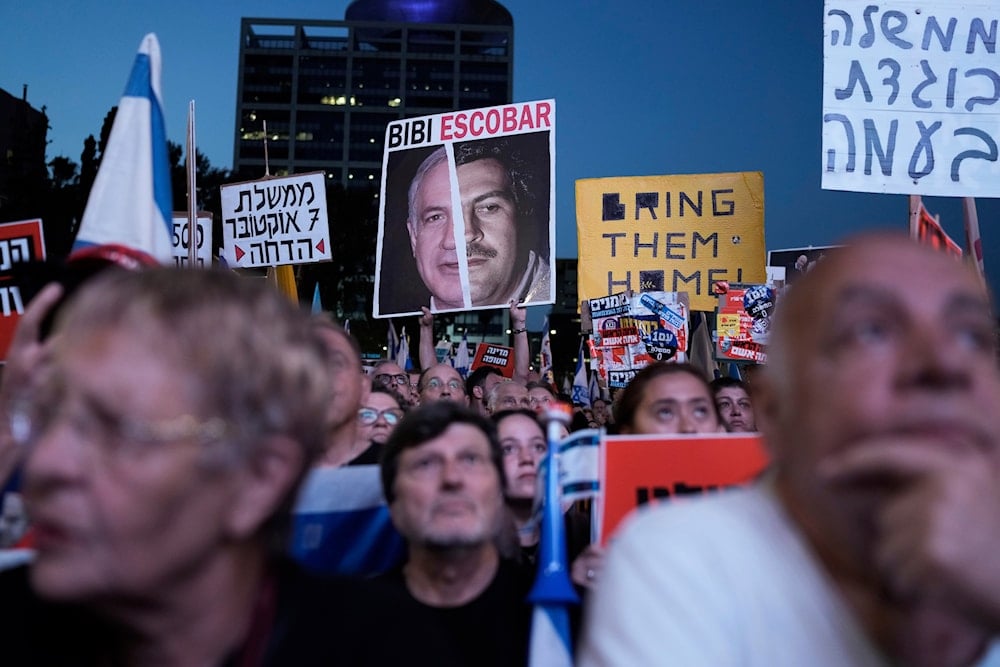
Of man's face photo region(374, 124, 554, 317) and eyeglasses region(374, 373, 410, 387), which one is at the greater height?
man's face photo region(374, 124, 554, 317)

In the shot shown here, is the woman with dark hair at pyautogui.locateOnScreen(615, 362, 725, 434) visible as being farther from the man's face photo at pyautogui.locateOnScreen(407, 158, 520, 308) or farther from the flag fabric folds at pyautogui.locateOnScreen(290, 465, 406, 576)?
the man's face photo at pyautogui.locateOnScreen(407, 158, 520, 308)

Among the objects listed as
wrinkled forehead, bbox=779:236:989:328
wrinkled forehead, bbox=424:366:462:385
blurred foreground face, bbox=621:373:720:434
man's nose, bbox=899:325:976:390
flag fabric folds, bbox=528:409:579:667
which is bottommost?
flag fabric folds, bbox=528:409:579:667

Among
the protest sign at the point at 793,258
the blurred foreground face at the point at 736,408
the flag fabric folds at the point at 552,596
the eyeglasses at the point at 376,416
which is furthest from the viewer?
the protest sign at the point at 793,258

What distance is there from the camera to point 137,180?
3.42 metres

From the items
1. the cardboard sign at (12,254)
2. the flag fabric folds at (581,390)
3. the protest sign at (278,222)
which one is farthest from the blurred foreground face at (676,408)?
the flag fabric folds at (581,390)

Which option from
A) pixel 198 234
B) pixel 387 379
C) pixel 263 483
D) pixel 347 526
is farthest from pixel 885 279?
pixel 198 234

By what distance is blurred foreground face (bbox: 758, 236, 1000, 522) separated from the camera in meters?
1.08

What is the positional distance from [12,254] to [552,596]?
4.53 m

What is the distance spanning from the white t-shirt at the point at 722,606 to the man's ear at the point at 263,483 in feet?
1.84

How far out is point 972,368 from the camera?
1104 millimetres

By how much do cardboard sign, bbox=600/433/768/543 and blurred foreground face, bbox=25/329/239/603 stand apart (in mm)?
1828

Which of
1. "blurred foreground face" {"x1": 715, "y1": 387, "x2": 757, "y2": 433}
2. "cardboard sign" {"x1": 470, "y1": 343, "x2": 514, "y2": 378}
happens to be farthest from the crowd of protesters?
"cardboard sign" {"x1": 470, "y1": 343, "x2": 514, "y2": 378}

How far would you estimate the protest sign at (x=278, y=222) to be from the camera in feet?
29.5

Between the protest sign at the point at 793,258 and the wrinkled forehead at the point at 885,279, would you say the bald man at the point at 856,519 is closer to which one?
the wrinkled forehead at the point at 885,279
